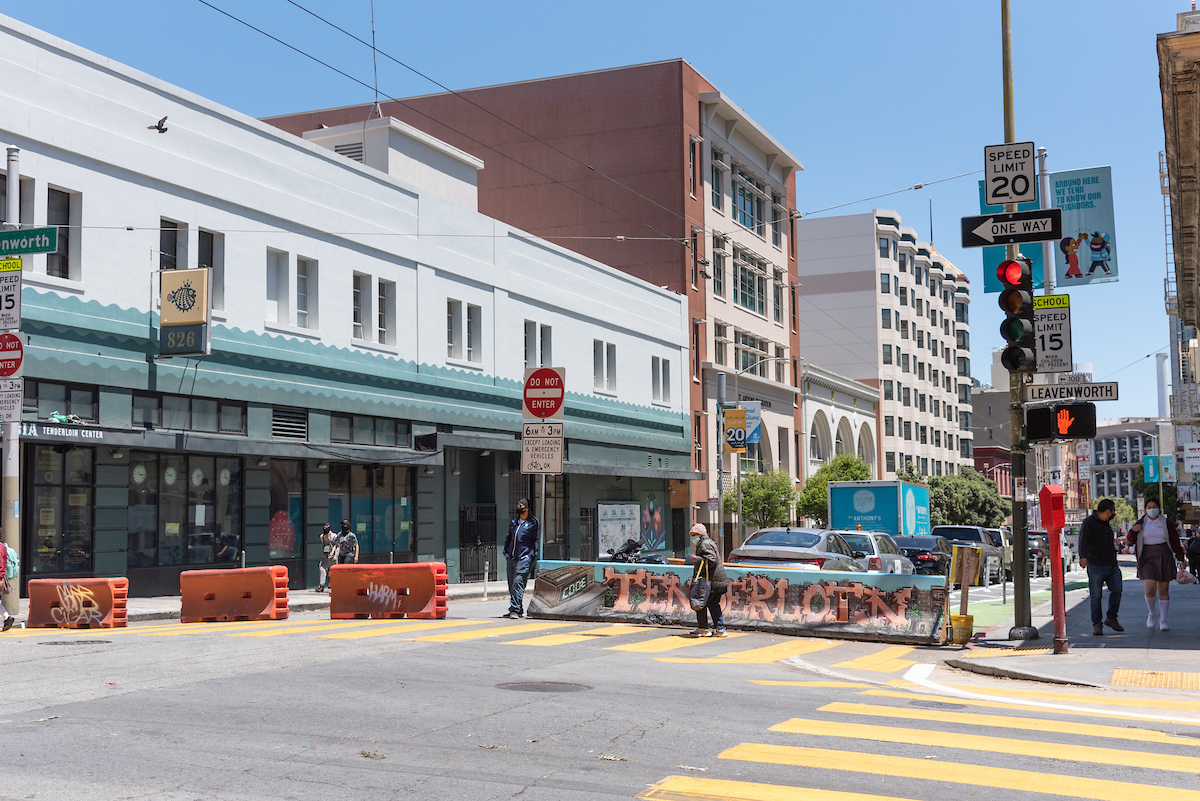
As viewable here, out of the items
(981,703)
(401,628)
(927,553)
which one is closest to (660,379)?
(927,553)

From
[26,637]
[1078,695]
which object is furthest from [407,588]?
[1078,695]

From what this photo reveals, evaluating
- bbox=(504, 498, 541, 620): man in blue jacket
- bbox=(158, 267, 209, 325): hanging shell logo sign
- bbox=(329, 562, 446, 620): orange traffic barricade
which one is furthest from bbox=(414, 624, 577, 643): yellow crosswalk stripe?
bbox=(158, 267, 209, 325): hanging shell logo sign

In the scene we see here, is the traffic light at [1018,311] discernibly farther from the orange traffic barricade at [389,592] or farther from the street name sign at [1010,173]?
the orange traffic barricade at [389,592]

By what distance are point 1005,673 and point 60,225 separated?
61.3ft

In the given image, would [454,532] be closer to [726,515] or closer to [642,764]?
[726,515]

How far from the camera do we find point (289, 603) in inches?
917

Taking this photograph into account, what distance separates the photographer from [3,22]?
2111 centimetres

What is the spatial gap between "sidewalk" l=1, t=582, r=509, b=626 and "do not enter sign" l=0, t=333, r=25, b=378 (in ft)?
12.4

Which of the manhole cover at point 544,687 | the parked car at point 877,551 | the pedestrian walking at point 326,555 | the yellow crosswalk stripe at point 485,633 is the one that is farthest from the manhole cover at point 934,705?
the pedestrian walking at point 326,555

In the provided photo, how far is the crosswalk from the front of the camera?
258 inches

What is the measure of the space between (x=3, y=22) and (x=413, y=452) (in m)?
13.9

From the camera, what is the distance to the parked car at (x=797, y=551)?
1892 centimetres

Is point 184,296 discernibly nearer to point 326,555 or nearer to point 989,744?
point 326,555

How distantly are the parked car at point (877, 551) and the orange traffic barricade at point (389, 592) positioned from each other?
27.2ft
